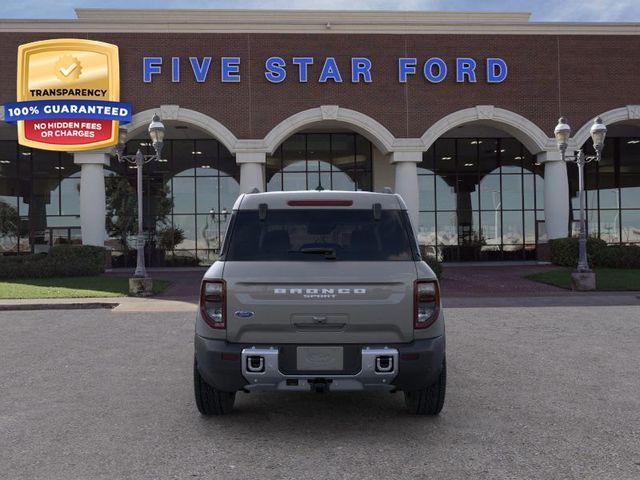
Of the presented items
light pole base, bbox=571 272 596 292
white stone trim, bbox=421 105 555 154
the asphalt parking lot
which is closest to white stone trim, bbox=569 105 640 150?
white stone trim, bbox=421 105 555 154

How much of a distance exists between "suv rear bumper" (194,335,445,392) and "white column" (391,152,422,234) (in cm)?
1986

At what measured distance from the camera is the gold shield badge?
2312 cm

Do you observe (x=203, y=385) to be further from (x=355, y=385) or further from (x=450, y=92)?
(x=450, y=92)

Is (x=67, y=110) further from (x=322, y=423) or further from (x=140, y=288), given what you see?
(x=322, y=423)

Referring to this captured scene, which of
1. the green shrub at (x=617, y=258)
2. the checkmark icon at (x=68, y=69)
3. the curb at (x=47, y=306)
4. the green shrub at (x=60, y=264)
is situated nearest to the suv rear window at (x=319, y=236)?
the curb at (x=47, y=306)

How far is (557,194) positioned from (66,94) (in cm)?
2156

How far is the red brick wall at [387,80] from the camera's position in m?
23.9

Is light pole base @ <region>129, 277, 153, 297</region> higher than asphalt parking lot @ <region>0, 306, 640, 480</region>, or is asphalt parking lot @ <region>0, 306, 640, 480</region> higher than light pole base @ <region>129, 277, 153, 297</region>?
light pole base @ <region>129, 277, 153, 297</region>

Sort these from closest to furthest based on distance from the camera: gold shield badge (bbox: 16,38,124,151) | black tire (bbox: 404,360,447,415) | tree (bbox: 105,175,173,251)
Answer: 1. black tire (bbox: 404,360,447,415)
2. gold shield badge (bbox: 16,38,124,151)
3. tree (bbox: 105,175,173,251)

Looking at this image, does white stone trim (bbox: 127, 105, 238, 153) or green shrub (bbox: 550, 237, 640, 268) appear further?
white stone trim (bbox: 127, 105, 238, 153)

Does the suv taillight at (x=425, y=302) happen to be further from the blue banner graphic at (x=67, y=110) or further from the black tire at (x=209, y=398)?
the blue banner graphic at (x=67, y=110)

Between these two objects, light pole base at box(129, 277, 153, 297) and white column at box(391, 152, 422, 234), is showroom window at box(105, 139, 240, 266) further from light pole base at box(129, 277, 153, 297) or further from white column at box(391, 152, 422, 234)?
light pole base at box(129, 277, 153, 297)

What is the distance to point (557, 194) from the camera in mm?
24688

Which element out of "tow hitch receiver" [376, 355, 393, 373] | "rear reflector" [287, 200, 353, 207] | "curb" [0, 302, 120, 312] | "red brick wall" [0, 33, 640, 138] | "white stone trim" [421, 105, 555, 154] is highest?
"red brick wall" [0, 33, 640, 138]
